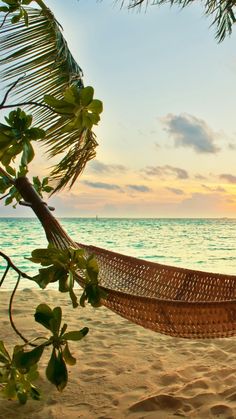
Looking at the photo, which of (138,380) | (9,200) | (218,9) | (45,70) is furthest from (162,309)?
(218,9)

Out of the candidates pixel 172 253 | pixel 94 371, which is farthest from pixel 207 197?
pixel 94 371

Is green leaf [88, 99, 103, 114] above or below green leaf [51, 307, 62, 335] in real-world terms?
above

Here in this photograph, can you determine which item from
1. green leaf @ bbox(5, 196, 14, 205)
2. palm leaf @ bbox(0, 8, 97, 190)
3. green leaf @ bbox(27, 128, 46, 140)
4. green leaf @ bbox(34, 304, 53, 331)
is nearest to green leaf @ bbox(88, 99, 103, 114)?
green leaf @ bbox(27, 128, 46, 140)

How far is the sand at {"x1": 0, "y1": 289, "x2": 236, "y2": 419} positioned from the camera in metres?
1.50

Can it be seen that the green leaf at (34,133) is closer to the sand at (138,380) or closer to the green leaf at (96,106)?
the green leaf at (96,106)

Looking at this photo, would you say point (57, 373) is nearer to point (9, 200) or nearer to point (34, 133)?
point (34, 133)

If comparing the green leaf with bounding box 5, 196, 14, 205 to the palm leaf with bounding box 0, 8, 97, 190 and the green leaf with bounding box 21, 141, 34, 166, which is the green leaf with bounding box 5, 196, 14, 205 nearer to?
the green leaf with bounding box 21, 141, 34, 166

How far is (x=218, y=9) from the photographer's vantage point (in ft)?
11.5

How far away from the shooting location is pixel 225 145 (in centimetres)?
1462

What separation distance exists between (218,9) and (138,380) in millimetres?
2756

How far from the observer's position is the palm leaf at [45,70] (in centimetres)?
256

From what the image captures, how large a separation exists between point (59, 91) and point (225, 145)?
1246cm

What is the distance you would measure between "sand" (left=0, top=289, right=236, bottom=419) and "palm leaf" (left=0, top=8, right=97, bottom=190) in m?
0.99

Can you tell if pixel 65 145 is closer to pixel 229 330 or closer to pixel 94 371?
pixel 94 371
